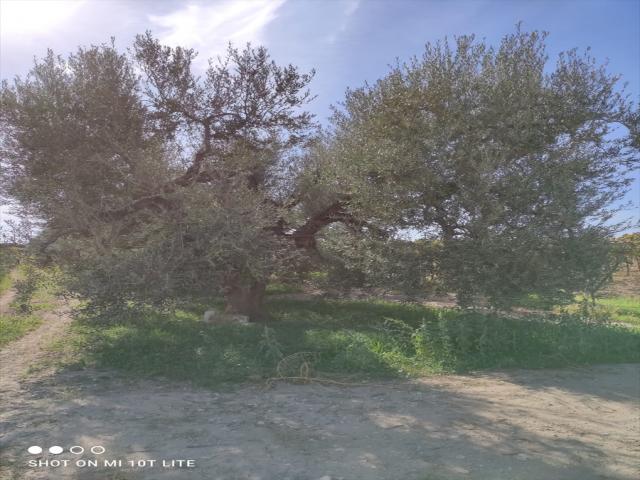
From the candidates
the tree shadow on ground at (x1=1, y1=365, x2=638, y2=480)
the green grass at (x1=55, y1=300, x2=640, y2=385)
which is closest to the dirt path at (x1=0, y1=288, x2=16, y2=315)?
the green grass at (x1=55, y1=300, x2=640, y2=385)

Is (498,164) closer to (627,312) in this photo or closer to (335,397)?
(335,397)

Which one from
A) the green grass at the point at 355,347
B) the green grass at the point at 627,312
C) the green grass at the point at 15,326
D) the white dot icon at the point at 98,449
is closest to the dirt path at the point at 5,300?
the green grass at the point at 15,326

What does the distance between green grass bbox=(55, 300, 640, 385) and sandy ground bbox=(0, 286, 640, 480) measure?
0.57 m

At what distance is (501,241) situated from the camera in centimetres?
823

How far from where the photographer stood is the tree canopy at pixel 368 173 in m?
8.41

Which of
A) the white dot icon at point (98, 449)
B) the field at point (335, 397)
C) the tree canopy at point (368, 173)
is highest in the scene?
the tree canopy at point (368, 173)

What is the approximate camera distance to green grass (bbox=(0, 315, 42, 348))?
33.2 ft

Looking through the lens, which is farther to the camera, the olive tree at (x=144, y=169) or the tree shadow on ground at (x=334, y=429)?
the olive tree at (x=144, y=169)

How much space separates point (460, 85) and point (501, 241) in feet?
9.11

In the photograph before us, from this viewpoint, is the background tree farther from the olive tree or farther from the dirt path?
the dirt path

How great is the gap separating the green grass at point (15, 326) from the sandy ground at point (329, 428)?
3003 mm

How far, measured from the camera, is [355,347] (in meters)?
8.12

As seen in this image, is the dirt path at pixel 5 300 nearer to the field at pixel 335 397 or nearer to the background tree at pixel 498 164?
the field at pixel 335 397

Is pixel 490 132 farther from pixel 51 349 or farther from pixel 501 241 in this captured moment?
pixel 51 349
